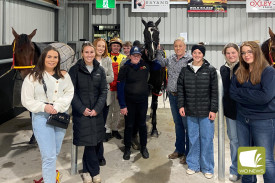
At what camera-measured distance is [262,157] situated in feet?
6.60

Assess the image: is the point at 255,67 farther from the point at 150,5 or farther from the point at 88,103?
the point at 150,5

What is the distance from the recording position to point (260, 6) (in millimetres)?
8836

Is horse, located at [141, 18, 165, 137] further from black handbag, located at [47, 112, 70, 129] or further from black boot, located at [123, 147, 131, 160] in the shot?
black handbag, located at [47, 112, 70, 129]

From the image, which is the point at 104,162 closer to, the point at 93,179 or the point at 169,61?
the point at 93,179

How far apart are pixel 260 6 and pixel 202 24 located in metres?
2.09

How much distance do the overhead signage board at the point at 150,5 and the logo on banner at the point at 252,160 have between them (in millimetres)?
7726

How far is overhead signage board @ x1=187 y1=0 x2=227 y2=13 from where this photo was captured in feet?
29.4

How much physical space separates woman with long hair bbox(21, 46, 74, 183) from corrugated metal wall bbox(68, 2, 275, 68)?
7303 mm

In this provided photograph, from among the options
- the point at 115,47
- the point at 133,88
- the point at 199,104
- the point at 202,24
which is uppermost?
the point at 202,24

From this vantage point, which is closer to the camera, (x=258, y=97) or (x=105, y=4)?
(x=258, y=97)

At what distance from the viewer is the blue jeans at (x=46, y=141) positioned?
215 cm

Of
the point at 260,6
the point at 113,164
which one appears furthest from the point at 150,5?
the point at 113,164

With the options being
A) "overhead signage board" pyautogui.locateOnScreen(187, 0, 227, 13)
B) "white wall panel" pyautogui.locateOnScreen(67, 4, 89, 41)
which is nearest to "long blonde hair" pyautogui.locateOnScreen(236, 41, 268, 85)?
"overhead signage board" pyautogui.locateOnScreen(187, 0, 227, 13)

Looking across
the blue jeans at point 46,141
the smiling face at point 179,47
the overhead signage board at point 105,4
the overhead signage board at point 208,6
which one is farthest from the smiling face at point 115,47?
the overhead signage board at point 208,6
